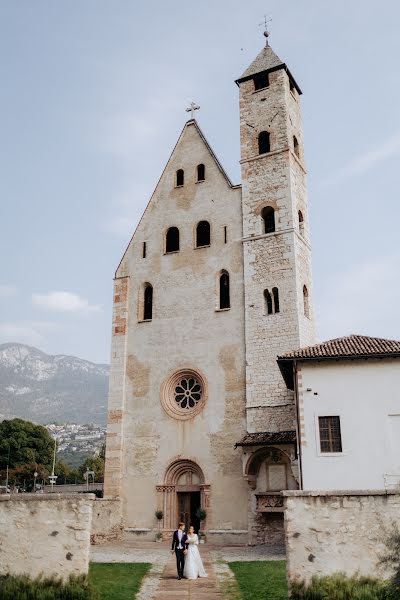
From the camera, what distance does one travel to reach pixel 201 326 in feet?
102

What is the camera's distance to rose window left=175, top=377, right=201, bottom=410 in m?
30.2

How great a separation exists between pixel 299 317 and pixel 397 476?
1032 centimetres

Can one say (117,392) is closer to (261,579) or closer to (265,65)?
(261,579)

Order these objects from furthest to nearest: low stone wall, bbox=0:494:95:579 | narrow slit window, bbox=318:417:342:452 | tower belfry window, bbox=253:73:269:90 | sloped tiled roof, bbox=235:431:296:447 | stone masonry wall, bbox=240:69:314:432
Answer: tower belfry window, bbox=253:73:269:90 → stone masonry wall, bbox=240:69:314:432 → sloped tiled roof, bbox=235:431:296:447 → narrow slit window, bbox=318:417:342:452 → low stone wall, bbox=0:494:95:579

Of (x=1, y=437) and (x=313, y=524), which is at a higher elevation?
(x=1, y=437)

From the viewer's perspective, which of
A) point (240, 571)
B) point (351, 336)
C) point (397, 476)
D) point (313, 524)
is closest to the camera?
point (313, 524)

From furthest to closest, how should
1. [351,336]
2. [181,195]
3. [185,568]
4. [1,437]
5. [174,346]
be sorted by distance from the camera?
[1,437] < [181,195] < [174,346] < [351,336] < [185,568]

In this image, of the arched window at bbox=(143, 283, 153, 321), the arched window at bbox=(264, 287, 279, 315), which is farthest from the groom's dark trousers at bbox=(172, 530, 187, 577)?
the arched window at bbox=(143, 283, 153, 321)

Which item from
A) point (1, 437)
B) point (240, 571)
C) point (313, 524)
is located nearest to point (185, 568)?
point (240, 571)

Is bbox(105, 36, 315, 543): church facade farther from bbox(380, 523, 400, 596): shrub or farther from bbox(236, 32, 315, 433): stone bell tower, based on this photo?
bbox(380, 523, 400, 596): shrub

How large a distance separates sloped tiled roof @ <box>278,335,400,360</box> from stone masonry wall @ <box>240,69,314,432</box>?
4.84 m

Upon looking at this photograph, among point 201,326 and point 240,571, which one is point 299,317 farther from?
point 240,571

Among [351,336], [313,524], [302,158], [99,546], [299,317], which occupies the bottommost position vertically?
[99,546]

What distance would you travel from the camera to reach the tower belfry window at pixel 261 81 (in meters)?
35.0
